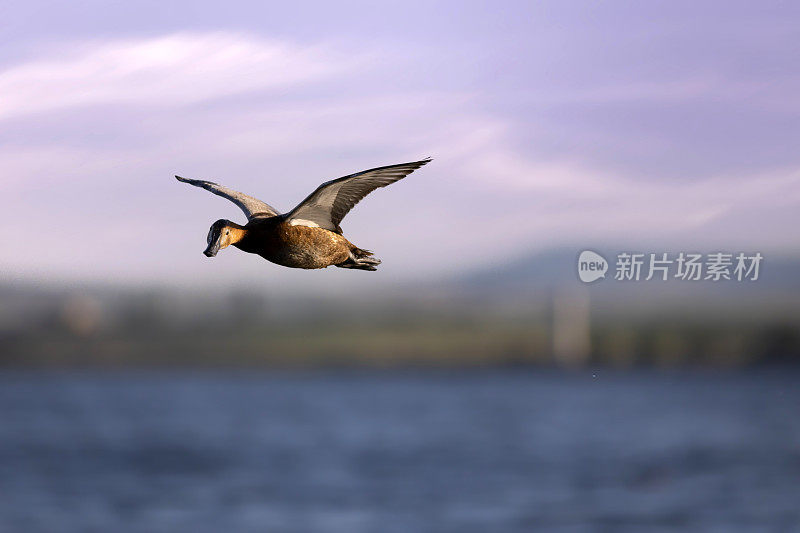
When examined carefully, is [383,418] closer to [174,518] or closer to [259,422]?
[259,422]

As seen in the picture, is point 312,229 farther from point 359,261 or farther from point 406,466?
point 406,466

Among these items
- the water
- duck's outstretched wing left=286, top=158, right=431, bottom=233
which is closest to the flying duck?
duck's outstretched wing left=286, top=158, right=431, bottom=233

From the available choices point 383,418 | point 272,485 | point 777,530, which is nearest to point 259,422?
point 383,418

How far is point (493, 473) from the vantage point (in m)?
106

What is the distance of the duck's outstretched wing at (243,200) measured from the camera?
172 inches

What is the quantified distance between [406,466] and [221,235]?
108705 millimetres

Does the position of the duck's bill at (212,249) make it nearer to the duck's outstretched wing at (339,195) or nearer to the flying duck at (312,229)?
the flying duck at (312,229)

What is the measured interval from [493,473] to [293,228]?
343 ft

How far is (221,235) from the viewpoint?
3562 millimetres

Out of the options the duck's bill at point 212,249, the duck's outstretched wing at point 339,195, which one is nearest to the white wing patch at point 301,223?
the duck's outstretched wing at point 339,195

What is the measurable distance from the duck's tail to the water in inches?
3267

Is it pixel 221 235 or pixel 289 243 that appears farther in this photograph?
pixel 289 243

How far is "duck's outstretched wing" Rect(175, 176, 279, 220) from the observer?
4.36 m

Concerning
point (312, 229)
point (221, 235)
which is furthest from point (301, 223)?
point (221, 235)
